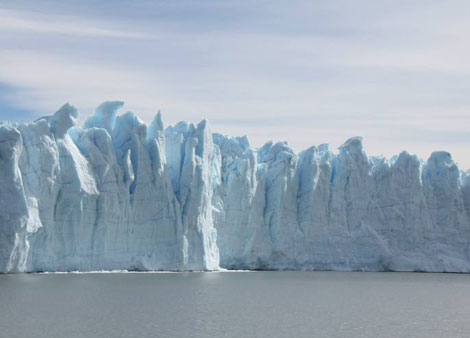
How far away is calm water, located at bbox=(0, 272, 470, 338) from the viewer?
69.3ft

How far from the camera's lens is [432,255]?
52812 millimetres

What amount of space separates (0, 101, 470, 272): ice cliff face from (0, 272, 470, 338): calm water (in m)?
2.49

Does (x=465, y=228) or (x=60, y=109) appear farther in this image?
(x=465, y=228)

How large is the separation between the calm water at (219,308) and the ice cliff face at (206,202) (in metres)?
2.49

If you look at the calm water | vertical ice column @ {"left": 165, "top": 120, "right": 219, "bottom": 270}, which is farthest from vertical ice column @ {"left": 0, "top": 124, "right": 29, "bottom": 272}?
vertical ice column @ {"left": 165, "top": 120, "right": 219, "bottom": 270}

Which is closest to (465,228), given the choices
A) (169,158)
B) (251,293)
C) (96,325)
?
(169,158)

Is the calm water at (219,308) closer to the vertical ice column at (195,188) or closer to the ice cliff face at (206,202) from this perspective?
the ice cliff face at (206,202)

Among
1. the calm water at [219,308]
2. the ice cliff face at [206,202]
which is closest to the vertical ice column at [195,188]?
the ice cliff face at [206,202]

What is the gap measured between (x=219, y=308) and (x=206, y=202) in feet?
61.6

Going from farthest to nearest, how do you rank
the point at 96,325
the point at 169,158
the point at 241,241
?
the point at 241,241 < the point at 169,158 < the point at 96,325

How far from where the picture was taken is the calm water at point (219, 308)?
21125 mm

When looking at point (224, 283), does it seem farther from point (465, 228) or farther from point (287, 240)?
point (465, 228)

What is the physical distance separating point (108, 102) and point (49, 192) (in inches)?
288

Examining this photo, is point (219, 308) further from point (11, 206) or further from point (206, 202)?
point (206, 202)
